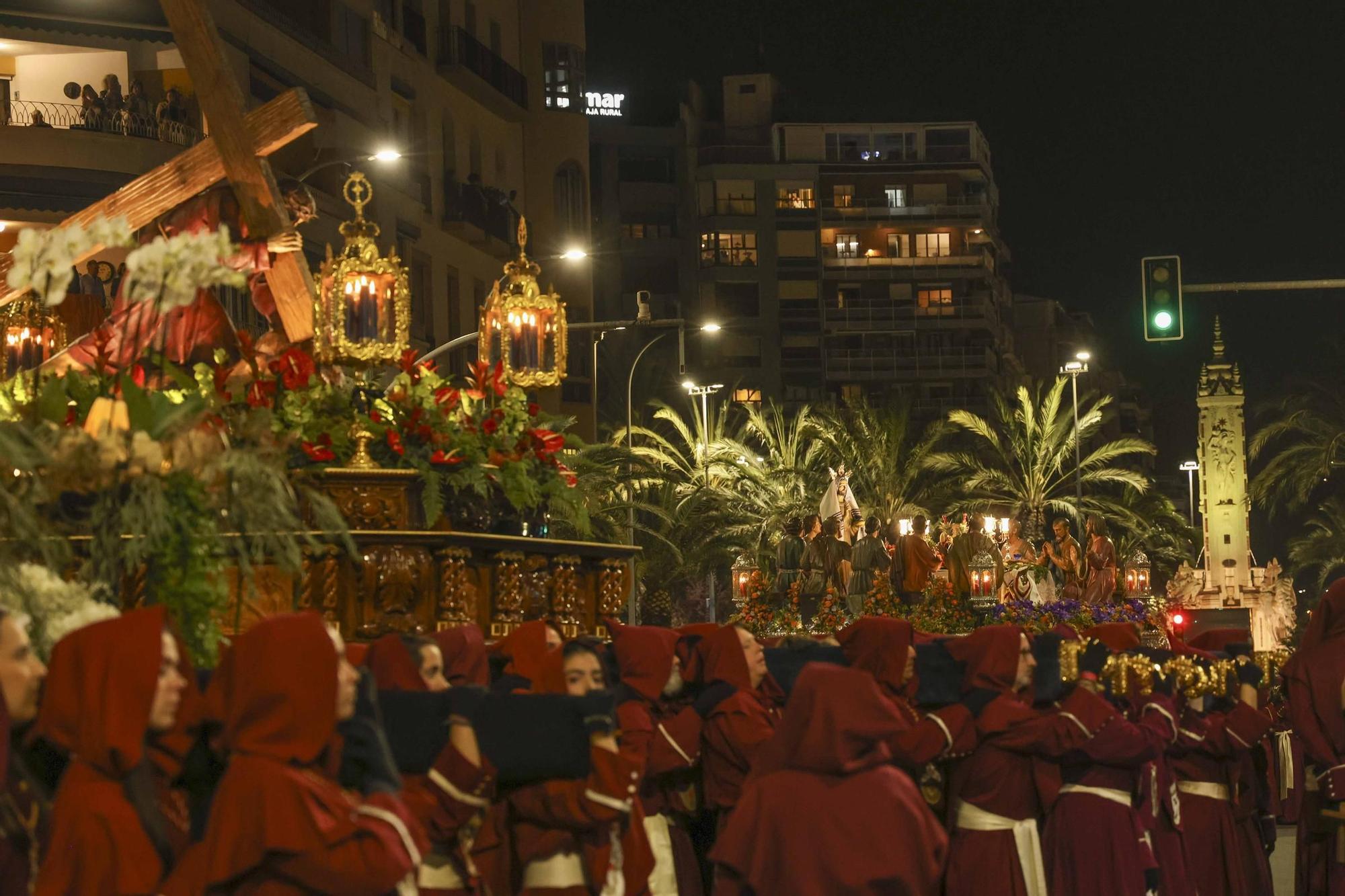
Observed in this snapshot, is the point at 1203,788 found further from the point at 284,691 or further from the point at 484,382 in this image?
the point at 284,691

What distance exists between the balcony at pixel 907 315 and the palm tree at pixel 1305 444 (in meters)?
38.4

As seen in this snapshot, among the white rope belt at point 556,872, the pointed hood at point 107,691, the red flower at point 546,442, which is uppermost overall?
the red flower at point 546,442

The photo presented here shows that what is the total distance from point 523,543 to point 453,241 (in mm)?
28447

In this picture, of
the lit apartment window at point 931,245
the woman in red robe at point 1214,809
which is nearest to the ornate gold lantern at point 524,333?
the woman in red robe at point 1214,809

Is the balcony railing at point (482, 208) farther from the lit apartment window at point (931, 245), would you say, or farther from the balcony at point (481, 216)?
the lit apartment window at point (931, 245)

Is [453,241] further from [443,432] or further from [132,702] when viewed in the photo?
[132,702]

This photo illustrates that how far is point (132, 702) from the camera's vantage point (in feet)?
18.3

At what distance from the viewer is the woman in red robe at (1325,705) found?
418 inches

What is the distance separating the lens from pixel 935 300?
86.6 meters

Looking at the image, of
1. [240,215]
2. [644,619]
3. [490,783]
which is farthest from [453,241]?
[490,783]

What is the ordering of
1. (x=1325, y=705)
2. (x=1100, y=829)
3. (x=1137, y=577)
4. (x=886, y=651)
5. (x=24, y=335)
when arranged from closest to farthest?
(x=886, y=651) < (x=1100, y=829) < (x=1325, y=705) < (x=24, y=335) < (x=1137, y=577)

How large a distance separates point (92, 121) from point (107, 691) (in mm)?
24759

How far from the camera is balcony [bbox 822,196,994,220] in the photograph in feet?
282

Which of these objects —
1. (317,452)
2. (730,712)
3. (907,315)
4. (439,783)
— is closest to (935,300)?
(907,315)
